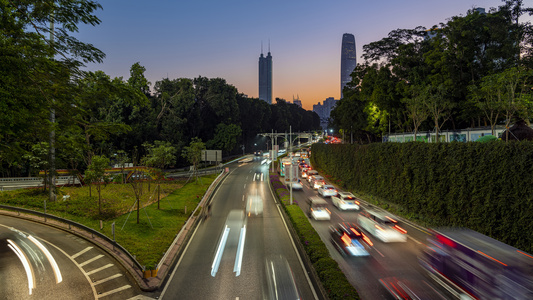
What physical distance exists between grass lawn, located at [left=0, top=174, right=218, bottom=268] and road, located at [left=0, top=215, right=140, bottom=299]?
162cm

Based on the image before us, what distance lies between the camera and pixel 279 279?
615 inches

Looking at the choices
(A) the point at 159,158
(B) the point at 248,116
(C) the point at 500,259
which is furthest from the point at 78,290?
(B) the point at 248,116

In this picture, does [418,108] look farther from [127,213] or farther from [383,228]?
[127,213]

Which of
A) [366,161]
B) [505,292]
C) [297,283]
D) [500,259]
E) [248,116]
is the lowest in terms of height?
[297,283]

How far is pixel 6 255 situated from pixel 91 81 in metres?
13.8

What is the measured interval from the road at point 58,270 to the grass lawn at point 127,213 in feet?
5.31

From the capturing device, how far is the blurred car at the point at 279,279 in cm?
1378

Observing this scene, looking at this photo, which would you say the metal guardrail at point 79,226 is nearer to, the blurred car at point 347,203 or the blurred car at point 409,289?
the blurred car at point 409,289

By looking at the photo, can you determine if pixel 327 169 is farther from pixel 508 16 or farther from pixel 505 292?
pixel 505 292

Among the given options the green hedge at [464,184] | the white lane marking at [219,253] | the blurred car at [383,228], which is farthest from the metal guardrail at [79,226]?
the green hedge at [464,184]

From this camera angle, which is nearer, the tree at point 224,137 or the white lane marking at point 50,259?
the white lane marking at point 50,259

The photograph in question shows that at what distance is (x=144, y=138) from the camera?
70.9m

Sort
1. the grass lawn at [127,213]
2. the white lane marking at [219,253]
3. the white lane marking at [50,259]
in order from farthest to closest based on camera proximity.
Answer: the grass lawn at [127,213] < the white lane marking at [219,253] < the white lane marking at [50,259]

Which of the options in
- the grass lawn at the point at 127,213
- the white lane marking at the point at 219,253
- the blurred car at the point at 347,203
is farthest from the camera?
the blurred car at the point at 347,203
